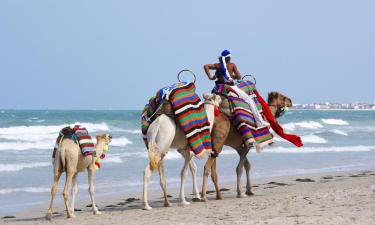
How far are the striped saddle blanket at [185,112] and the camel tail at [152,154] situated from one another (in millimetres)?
536

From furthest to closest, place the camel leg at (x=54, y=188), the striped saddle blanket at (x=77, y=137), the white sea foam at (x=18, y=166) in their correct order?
1. the white sea foam at (x=18, y=166)
2. the striped saddle blanket at (x=77, y=137)
3. the camel leg at (x=54, y=188)

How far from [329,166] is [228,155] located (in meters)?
4.83

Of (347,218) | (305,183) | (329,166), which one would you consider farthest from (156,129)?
(329,166)

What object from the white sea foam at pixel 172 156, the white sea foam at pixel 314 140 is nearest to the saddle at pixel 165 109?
the white sea foam at pixel 172 156

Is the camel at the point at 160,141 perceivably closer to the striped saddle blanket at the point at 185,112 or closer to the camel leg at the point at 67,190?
the striped saddle blanket at the point at 185,112

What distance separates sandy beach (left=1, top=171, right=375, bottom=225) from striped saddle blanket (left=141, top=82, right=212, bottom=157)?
1092mm

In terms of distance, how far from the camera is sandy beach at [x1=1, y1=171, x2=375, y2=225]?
838 cm

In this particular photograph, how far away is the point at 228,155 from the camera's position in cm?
2441

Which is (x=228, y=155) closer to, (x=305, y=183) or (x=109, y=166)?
(x=109, y=166)

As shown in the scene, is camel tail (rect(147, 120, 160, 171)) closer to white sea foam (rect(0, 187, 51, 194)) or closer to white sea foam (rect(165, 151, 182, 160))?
white sea foam (rect(0, 187, 51, 194))

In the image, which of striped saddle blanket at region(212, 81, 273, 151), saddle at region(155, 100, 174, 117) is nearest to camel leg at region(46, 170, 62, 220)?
saddle at region(155, 100, 174, 117)

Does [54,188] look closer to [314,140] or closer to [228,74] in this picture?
[228,74]

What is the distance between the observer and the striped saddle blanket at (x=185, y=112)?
36.0 ft

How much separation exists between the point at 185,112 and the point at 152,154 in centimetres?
100
